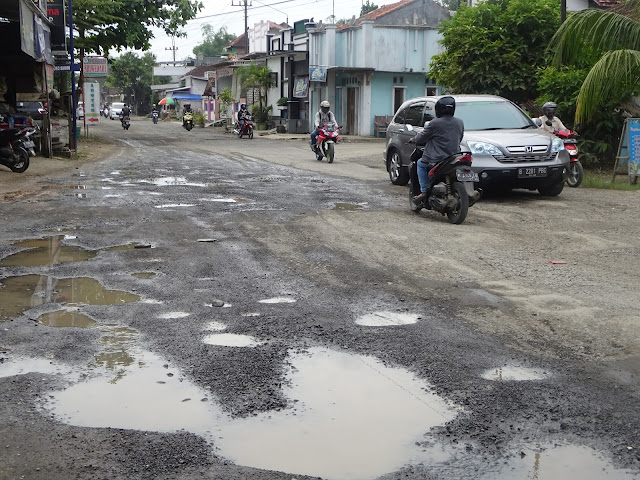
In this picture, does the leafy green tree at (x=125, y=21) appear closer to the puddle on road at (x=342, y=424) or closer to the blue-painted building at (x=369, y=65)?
the blue-painted building at (x=369, y=65)

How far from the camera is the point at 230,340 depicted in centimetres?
505

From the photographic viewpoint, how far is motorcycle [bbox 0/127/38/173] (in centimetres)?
1664

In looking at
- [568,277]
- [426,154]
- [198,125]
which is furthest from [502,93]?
[198,125]

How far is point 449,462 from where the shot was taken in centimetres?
338

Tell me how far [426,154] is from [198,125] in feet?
171

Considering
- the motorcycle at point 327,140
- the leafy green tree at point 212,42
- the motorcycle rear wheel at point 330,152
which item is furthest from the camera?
the leafy green tree at point 212,42

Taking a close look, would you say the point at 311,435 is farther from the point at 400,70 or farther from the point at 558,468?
the point at 400,70

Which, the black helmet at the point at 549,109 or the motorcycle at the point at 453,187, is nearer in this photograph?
the motorcycle at the point at 453,187

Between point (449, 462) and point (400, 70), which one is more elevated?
point (400, 70)

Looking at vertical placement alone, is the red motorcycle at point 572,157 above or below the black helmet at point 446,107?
below

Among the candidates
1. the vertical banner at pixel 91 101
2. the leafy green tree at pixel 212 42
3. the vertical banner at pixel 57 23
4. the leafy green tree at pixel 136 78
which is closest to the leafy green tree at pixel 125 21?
the vertical banner at pixel 91 101

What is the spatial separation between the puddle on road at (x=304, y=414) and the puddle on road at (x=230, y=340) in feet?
1.37

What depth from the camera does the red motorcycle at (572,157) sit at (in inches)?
534

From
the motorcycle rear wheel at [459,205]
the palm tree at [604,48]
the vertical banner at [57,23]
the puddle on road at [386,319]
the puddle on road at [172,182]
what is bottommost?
the puddle on road at [386,319]
